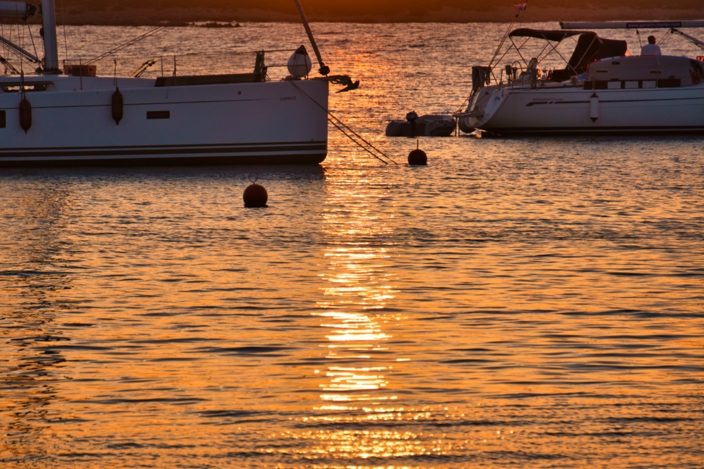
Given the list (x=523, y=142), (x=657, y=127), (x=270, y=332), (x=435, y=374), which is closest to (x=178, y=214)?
(x=270, y=332)

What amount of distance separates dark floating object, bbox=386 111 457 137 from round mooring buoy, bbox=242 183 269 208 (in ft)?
93.6

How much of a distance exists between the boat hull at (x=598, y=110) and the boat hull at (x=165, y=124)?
47.1 ft

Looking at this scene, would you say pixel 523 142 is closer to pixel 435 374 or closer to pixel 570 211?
pixel 570 211

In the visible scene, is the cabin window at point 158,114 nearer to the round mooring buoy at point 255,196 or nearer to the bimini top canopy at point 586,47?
the round mooring buoy at point 255,196

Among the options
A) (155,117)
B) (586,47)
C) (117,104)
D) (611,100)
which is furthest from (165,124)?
(586,47)

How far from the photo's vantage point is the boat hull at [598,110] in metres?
58.6

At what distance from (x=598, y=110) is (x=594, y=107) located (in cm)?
19

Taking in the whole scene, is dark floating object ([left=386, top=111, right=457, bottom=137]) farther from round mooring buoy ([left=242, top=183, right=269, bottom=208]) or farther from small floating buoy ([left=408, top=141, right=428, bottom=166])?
round mooring buoy ([left=242, top=183, right=269, bottom=208])

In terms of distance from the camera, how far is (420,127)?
209 feet

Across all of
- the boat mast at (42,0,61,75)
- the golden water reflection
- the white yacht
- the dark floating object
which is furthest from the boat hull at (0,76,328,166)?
the golden water reflection

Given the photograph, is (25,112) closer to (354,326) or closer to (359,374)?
(354,326)

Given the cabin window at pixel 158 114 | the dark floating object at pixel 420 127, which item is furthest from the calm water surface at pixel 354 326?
the dark floating object at pixel 420 127

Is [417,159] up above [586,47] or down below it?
below

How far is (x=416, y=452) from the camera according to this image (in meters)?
13.4
